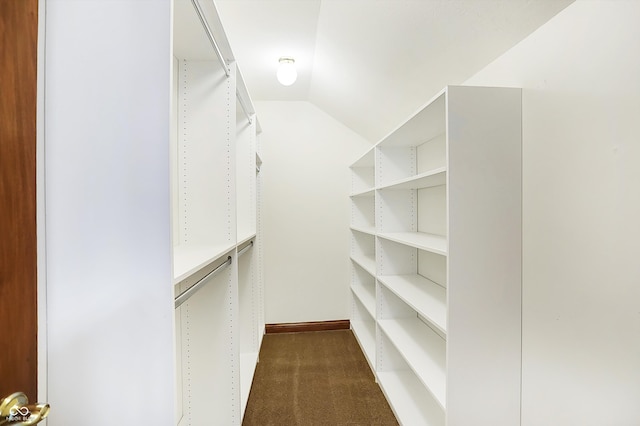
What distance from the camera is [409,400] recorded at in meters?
1.93

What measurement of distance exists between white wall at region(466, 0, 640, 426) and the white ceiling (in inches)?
6.5

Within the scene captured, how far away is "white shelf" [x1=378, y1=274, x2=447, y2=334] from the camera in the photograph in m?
1.47

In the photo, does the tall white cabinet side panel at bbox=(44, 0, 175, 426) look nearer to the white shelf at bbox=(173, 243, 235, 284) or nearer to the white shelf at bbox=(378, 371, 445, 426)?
the white shelf at bbox=(173, 243, 235, 284)

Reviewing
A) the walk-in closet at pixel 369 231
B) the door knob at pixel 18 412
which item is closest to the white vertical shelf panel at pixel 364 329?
the walk-in closet at pixel 369 231

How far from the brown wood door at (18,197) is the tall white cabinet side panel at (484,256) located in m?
1.33

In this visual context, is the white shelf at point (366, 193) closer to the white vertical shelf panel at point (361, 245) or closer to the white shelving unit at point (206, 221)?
the white vertical shelf panel at point (361, 245)

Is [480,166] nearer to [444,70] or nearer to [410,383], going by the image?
[444,70]

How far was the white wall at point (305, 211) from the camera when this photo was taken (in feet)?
10.9

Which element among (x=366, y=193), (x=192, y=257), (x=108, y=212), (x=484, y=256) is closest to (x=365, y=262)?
(x=366, y=193)

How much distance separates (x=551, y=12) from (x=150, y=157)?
4.90 ft

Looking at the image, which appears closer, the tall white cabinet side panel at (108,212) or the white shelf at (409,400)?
the tall white cabinet side panel at (108,212)

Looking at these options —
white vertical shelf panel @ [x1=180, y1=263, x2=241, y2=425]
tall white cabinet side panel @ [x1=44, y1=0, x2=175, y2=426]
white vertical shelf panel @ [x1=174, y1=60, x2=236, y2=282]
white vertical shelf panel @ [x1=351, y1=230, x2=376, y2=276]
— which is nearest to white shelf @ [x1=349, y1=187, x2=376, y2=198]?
white vertical shelf panel @ [x1=351, y1=230, x2=376, y2=276]

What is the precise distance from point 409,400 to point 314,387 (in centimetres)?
68

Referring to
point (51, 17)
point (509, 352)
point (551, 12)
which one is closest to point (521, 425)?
point (509, 352)
